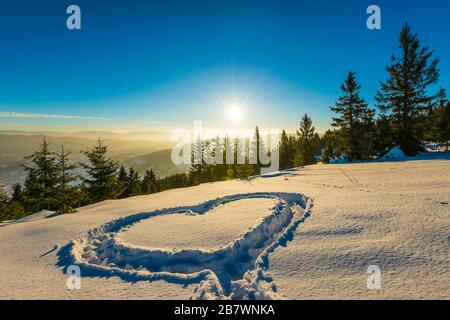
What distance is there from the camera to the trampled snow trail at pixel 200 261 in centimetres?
400

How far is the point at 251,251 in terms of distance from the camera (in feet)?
17.8

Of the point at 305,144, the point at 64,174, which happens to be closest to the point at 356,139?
the point at 305,144

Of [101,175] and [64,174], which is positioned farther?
[101,175]

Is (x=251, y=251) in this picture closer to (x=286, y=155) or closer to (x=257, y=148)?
(x=257, y=148)

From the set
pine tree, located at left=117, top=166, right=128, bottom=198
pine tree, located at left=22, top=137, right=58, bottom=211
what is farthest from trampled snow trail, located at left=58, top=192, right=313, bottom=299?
pine tree, located at left=22, top=137, right=58, bottom=211

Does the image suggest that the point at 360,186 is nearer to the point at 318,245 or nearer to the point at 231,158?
the point at 318,245

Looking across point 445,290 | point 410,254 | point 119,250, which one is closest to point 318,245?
point 410,254

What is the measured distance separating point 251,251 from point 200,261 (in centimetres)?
125

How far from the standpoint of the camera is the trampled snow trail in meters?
4.00

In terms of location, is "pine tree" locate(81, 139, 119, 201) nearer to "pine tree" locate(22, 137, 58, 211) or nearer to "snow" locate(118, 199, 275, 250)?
"pine tree" locate(22, 137, 58, 211)

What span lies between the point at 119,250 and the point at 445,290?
6572 millimetres

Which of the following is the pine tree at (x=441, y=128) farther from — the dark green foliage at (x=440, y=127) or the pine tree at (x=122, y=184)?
the pine tree at (x=122, y=184)

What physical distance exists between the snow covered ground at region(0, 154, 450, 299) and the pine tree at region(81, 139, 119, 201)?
1785 centimetres
